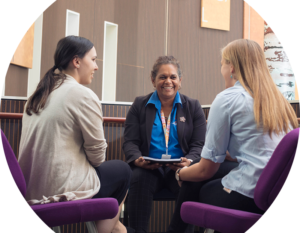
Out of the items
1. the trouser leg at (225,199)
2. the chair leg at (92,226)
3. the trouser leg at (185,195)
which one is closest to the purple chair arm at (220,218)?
the trouser leg at (225,199)

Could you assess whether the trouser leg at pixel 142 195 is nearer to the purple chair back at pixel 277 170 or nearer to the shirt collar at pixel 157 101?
the shirt collar at pixel 157 101

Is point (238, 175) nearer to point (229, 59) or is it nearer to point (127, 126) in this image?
point (229, 59)

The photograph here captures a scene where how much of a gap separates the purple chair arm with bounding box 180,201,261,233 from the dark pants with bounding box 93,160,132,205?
46 cm

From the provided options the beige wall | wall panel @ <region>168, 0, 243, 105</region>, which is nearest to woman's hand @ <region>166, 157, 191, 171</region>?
the beige wall

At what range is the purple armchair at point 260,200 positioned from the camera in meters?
0.98

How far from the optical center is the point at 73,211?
1.16 meters

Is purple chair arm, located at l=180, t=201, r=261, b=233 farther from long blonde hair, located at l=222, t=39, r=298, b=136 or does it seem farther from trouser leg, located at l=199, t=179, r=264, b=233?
long blonde hair, located at l=222, t=39, r=298, b=136

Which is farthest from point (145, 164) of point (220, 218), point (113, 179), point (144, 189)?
point (220, 218)

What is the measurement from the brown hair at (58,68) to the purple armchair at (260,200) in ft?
2.82

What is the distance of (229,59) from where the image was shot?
1399mm

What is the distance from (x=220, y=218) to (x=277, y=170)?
0.29 meters

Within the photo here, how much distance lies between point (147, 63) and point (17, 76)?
7.81 feet

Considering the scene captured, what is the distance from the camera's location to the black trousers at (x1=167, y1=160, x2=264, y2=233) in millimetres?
1216

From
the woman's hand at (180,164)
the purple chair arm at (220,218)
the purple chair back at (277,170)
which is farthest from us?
the woman's hand at (180,164)
